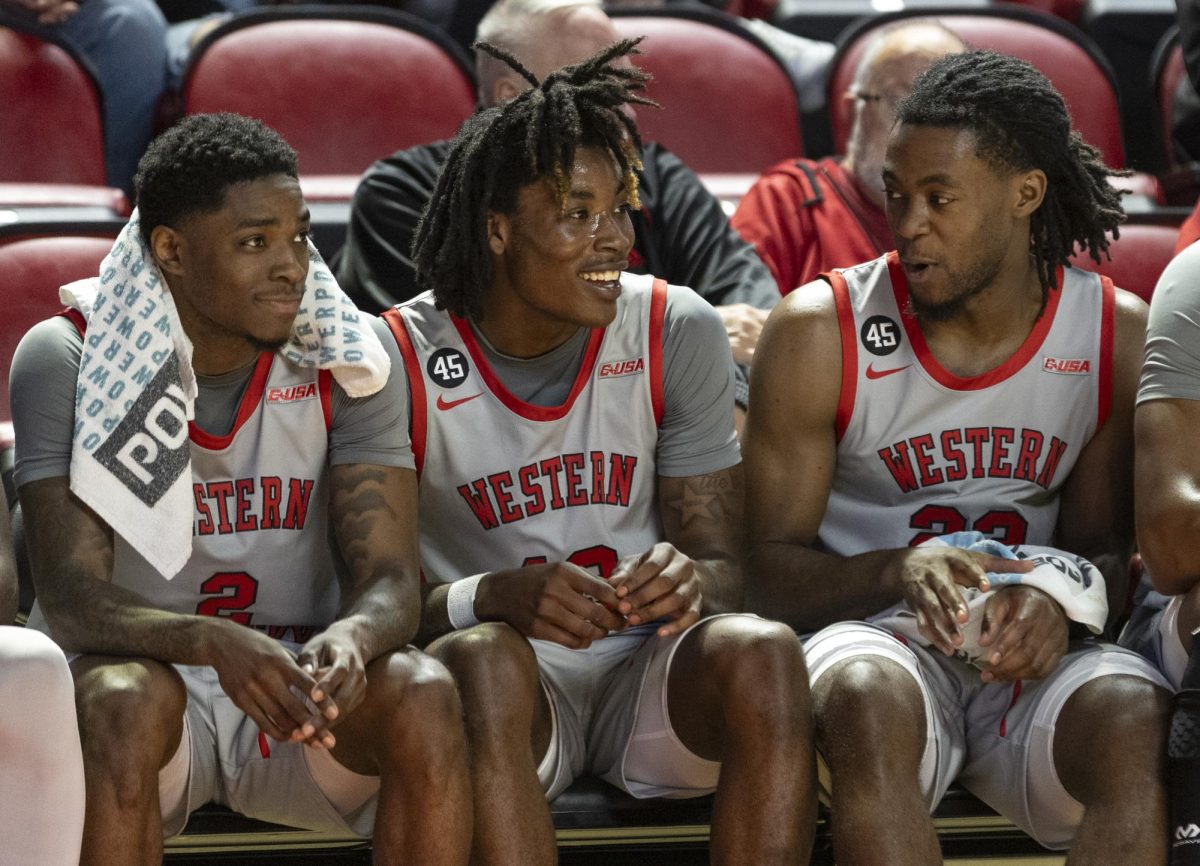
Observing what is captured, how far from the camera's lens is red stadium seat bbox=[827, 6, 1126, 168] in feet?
14.8

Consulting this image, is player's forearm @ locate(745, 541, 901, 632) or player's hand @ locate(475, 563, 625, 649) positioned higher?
player's hand @ locate(475, 563, 625, 649)

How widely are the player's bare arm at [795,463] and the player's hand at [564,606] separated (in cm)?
41

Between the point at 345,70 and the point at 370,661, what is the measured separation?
7.40ft

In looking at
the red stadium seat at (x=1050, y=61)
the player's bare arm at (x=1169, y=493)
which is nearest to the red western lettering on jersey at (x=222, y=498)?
the player's bare arm at (x=1169, y=493)

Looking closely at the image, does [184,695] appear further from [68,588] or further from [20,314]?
[20,314]

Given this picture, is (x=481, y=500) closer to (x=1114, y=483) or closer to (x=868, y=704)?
(x=868, y=704)

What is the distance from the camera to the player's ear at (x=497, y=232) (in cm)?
291

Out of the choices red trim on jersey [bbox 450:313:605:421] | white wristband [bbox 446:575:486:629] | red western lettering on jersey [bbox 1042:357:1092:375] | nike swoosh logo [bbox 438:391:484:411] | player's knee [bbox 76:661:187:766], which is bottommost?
white wristband [bbox 446:575:486:629]

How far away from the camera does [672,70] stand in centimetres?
448

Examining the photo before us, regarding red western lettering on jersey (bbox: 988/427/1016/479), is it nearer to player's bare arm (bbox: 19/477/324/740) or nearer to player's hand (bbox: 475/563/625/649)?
player's hand (bbox: 475/563/625/649)

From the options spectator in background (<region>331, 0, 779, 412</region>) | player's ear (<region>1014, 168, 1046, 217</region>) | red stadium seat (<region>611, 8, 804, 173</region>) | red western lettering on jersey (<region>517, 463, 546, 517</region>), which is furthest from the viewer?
red stadium seat (<region>611, 8, 804, 173</region>)

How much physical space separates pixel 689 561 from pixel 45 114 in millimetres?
2237

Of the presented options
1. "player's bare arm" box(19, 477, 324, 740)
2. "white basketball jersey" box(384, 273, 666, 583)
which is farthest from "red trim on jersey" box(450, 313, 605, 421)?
"player's bare arm" box(19, 477, 324, 740)

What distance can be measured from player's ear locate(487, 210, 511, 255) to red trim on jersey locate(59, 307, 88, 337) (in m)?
0.67
